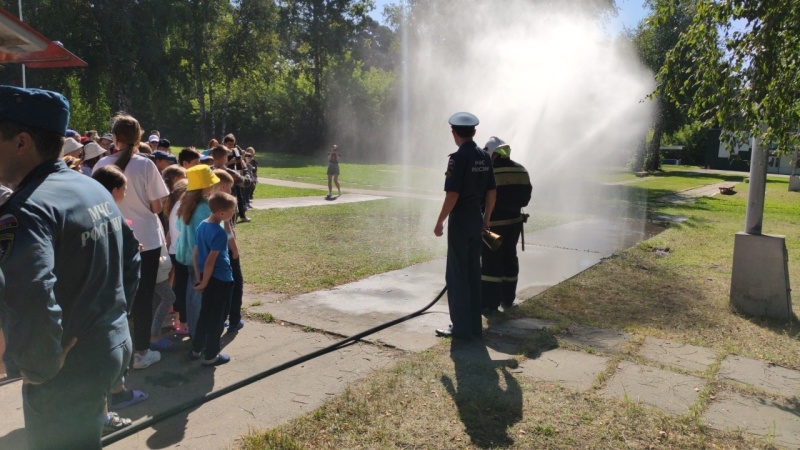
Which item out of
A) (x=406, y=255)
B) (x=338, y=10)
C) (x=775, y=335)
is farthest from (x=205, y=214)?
(x=338, y=10)

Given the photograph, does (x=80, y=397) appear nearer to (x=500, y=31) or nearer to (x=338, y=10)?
(x=500, y=31)

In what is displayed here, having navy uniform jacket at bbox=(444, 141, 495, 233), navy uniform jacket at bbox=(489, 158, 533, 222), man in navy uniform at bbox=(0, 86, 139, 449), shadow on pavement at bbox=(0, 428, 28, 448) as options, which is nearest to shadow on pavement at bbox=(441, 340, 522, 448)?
navy uniform jacket at bbox=(444, 141, 495, 233)

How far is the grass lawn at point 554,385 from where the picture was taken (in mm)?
3447

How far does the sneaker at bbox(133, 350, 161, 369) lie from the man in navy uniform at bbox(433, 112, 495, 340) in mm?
2327

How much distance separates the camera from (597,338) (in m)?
5.28

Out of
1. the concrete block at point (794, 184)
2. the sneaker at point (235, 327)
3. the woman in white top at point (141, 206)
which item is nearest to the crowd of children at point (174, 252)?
the woman in white top at point (141, 206)

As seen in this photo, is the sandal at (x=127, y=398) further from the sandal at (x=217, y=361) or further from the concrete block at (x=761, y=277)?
the concrete block at (x=761, y=277)

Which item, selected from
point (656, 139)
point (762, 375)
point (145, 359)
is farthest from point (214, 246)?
point (656, 139)

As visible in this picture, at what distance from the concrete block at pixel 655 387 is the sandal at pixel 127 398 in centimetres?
308

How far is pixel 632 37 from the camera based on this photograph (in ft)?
118

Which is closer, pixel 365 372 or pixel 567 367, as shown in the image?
pixel 365 372

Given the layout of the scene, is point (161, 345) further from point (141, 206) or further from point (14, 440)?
point (14, 440)

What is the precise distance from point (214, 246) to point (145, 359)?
1007mm

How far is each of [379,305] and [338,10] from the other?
4339cm
